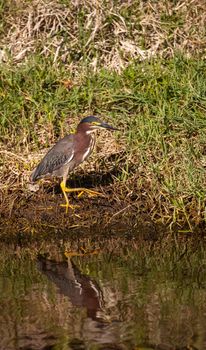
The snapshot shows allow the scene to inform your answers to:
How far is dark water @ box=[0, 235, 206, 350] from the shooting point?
5867 mm

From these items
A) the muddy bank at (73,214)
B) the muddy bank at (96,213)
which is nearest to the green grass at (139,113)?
the muddy bank at (96,213)

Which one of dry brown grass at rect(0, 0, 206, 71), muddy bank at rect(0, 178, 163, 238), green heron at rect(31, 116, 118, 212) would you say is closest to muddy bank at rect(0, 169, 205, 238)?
muddy bank at rect(0, 178, 163, 238)

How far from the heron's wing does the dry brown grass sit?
1.85 m

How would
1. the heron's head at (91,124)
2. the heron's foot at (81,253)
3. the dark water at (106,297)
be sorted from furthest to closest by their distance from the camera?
the heron's head at (91,124) → the heron's foot at (81,253) → the dark water at (106,297)

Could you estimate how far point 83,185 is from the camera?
30.0 ft

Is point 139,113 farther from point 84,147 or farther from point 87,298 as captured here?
point 87,298

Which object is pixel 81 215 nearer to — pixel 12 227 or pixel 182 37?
pixel 12 227

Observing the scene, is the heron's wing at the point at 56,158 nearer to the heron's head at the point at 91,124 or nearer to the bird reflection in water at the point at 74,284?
the heron's head at the point at 91,124

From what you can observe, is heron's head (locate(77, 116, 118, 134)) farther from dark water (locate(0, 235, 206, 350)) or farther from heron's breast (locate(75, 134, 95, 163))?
dark water (locate(0, 235, 206, 350))

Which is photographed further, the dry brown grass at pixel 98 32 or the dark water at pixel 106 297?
the dry brown grass at pixel 98 32

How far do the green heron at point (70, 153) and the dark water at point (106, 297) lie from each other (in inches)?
34.6

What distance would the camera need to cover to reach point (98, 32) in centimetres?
1061

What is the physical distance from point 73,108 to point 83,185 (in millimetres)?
991

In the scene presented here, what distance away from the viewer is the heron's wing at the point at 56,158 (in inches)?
340
